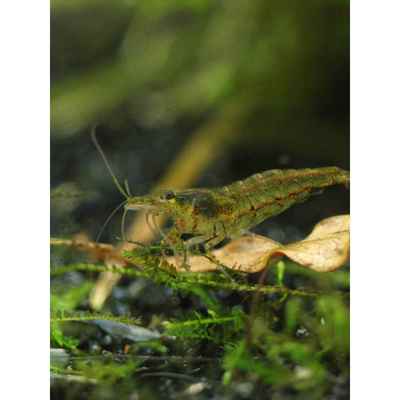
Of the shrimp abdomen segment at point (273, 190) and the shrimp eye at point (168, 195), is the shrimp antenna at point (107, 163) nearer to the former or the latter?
the shrimp eye at point (168, 195)

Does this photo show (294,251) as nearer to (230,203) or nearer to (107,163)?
(230,203)

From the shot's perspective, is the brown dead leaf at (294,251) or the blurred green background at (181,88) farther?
the blurred green background at (181,88)

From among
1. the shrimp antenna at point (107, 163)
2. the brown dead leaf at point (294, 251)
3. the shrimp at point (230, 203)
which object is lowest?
the brown dead leaf at point (294, 251)

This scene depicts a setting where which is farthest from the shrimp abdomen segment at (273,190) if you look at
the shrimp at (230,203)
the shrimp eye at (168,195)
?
the shrimp eye at (168,195)

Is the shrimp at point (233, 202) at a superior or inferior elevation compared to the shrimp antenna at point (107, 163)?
inferior

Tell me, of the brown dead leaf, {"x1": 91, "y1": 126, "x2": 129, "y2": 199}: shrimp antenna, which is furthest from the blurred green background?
the brown dead leaf

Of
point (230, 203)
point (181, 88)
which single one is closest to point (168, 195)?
point (230, 203)
